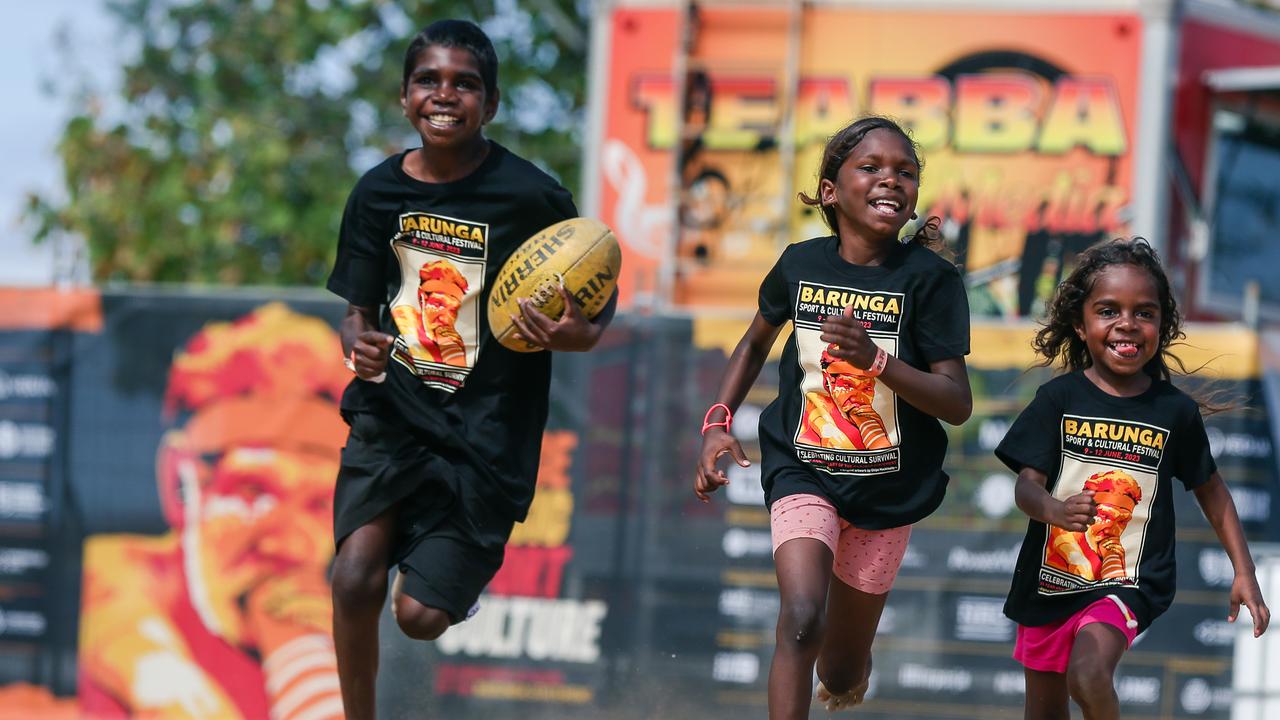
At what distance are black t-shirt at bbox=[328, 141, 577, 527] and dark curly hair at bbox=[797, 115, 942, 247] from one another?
2.81 feet

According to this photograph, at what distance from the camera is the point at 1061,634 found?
191 inches

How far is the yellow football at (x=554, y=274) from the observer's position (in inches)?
193

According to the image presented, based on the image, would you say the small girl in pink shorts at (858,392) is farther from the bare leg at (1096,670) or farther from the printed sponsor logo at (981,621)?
the printed sponsor logo at (981,621)

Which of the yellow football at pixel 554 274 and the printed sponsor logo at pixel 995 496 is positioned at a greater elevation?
the yellow football at pixel 554 274

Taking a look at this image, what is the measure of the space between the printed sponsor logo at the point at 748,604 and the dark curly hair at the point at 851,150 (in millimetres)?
2792

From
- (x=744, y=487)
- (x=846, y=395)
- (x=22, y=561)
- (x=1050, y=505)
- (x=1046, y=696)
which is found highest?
(x=846, y=395)

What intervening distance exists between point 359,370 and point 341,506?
518mm

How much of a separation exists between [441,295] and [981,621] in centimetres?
346

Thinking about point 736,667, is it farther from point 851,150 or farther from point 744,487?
point 851,150

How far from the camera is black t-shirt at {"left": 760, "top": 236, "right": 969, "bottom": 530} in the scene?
4684 mm

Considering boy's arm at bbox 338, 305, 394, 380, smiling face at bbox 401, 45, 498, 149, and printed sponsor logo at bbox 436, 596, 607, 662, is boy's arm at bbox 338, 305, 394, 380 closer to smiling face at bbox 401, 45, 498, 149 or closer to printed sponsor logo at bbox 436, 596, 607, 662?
smiling face at bbox 401, 45, 498, 149

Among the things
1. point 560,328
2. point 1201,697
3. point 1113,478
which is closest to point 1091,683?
point 1113,478

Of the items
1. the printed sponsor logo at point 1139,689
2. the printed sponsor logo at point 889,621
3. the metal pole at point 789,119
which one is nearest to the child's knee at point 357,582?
the printed sponsor logo at point 889,621

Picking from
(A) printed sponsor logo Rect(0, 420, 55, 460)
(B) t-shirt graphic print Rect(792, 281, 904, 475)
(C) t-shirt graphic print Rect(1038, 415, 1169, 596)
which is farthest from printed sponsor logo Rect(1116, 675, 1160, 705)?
(A) printed sponsor logo Rect(0, 420, 55, 460)
